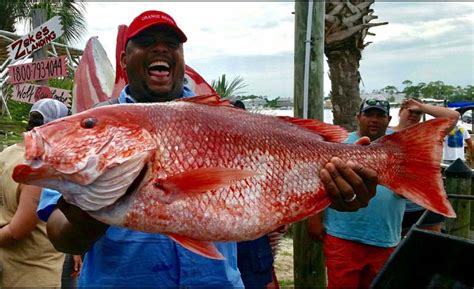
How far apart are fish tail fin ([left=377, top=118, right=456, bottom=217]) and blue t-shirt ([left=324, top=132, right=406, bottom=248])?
2349mm

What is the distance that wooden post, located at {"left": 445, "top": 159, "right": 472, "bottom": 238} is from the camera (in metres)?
4.54

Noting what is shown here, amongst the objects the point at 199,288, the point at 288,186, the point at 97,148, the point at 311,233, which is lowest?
the point at 311,233

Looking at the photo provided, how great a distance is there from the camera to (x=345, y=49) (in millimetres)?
6301

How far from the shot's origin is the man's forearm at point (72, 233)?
1956mm

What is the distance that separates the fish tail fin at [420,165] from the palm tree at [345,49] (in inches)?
168

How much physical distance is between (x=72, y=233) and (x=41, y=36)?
21.6ft

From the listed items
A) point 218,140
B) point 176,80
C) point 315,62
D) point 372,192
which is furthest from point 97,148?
point 315,62

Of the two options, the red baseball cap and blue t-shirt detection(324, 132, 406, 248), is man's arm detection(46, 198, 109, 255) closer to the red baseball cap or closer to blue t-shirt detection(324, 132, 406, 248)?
the red baseball cap

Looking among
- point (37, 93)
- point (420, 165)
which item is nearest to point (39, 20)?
point (37, 93)

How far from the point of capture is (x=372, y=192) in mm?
2129

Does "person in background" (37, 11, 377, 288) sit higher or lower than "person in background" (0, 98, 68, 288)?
higher

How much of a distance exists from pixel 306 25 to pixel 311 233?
2.04m

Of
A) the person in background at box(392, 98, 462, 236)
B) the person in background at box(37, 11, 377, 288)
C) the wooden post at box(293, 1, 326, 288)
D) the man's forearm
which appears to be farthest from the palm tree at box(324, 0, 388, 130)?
the man's forearm

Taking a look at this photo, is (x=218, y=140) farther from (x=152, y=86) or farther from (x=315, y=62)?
(x=315, y=62)
